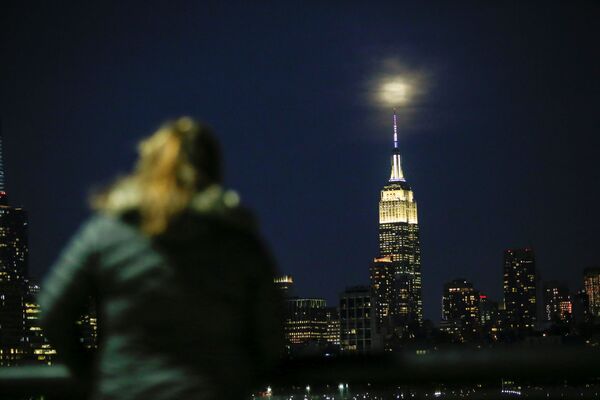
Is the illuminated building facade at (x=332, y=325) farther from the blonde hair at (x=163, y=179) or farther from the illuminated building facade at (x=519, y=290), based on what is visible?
the blonde hair at (x=163, y=179)

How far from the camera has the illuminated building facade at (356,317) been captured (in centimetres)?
8750

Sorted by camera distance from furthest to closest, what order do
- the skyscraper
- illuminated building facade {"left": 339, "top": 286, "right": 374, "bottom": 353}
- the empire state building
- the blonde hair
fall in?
the empire state building
illuminated building facade {"left": 339, "top": 286, "right": 374, "bottom": 353}
the skyscraper
the blonde hair

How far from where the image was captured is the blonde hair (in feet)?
7.91

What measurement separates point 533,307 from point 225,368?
414 feet

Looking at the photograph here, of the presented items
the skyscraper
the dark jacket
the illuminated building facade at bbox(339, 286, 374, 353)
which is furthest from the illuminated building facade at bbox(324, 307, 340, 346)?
the dark jacket

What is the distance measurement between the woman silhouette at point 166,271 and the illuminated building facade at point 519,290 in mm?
104706

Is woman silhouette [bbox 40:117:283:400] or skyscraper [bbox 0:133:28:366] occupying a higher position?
skyscraper [bbox 0:133:28:366]

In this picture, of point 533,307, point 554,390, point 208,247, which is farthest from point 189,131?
point 533,307

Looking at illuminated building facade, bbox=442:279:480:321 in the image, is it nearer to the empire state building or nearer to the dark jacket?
the empire state building

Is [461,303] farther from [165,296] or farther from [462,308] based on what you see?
[165,296]

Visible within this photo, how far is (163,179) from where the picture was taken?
2.41 meters

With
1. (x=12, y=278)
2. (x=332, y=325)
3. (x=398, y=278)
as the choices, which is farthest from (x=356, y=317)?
(x=398, y=278)

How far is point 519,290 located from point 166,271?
137 meters

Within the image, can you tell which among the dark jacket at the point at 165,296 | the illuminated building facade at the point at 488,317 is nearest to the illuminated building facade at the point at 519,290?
the illuminated building facade at the point at 488,317
